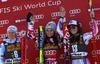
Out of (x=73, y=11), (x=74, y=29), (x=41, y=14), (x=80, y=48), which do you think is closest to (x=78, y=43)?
(x=80, y=48)

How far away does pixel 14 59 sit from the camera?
368 centimetres

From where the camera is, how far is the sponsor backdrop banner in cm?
380

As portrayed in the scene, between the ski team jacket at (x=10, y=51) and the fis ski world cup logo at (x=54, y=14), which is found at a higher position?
the fis ski world cup logo at (x=54, y=14)

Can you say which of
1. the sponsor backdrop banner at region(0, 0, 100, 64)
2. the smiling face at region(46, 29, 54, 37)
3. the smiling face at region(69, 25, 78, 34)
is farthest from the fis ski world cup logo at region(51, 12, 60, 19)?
the smiling face at region(69, 25, 78, 34)

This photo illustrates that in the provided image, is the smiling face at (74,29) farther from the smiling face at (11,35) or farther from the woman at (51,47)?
the smiling face at (11,35)

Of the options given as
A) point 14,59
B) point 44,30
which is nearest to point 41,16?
point 44,30

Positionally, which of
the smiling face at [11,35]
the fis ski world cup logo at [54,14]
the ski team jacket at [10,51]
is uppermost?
the fis ski world cup logo at [54,14]

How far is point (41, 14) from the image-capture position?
168 inches

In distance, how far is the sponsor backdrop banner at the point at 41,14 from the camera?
3.80 meters

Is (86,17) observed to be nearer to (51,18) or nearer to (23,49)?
→ (51,18)

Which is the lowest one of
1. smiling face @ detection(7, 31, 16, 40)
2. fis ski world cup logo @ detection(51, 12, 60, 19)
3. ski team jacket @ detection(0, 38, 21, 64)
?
ski team jacket @ detection(0, 38, 21, 64)

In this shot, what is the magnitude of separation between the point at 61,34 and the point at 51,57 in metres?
0.49

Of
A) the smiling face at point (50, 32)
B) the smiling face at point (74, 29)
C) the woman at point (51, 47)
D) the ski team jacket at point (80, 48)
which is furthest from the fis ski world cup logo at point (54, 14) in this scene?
the ski team jacket at point (80, 48)

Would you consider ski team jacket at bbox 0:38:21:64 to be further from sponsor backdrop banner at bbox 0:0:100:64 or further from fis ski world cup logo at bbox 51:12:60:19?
fis ski world cup logo at bbox 51:12:60:19
